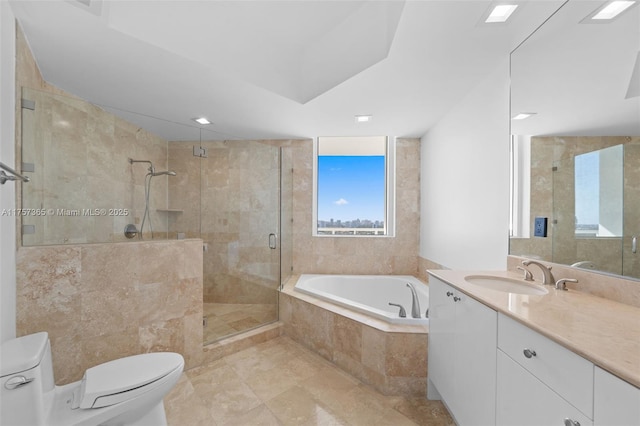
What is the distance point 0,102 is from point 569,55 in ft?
9.24

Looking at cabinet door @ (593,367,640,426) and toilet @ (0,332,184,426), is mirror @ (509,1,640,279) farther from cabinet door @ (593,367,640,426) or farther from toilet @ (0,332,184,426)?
toilet @ (0,332,184,426)

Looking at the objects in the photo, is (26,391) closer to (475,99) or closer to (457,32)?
(457,32)

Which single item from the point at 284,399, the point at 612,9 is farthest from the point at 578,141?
the point at 284,399

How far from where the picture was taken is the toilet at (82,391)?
3.21 ft

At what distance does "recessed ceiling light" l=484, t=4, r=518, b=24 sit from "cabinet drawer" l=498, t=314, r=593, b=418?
56.7 inches

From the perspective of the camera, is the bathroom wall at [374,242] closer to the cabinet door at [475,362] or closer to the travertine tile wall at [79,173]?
the travertine tile wall at [79,173]

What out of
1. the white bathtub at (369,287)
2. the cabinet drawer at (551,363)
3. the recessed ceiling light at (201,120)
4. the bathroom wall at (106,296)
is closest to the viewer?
the cabinet drawer at (551,363)

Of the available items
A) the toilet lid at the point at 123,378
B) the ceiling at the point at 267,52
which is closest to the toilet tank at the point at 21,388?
the toilet lid at the point at 123,378

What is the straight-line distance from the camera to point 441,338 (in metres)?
1.50

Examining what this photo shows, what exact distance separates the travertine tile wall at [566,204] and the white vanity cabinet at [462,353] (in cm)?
58

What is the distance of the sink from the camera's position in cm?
131

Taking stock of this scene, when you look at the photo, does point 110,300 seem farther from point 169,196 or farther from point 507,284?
point 507,284

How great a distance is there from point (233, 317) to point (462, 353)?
6.98 ft

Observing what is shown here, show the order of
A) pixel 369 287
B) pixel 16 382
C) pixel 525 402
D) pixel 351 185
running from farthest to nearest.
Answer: pixel 351 185, pixel 369 287, pixel 16 382, pixel 525 402
